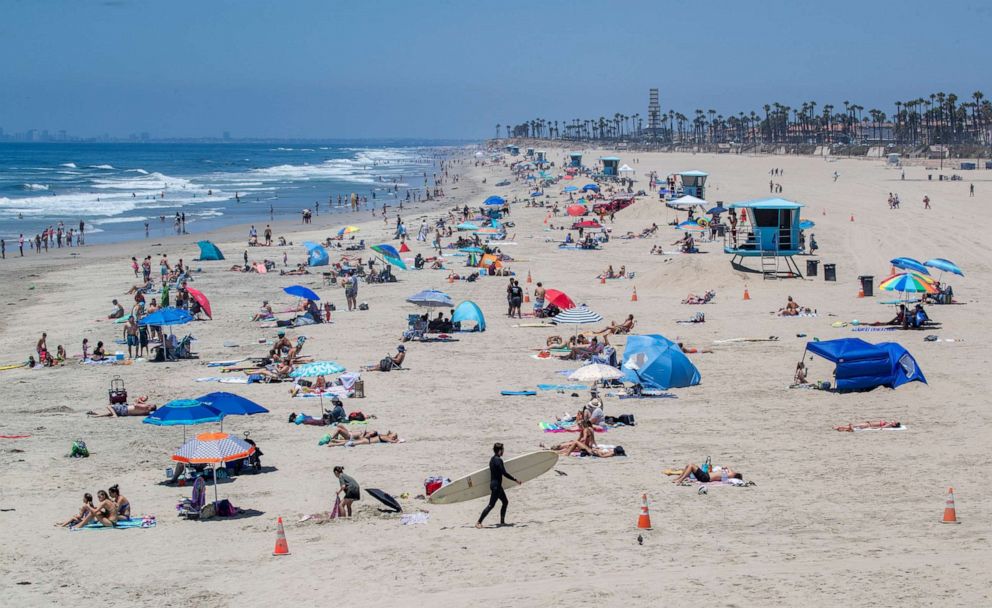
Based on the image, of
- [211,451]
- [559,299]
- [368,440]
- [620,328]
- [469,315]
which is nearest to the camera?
[211,451]

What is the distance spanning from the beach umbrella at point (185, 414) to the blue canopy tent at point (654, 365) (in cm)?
727

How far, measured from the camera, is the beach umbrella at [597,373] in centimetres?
1750

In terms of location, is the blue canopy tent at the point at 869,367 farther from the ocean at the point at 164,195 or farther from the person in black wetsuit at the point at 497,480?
the ocean at the point at 164,195

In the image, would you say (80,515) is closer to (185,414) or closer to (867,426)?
(185,414)

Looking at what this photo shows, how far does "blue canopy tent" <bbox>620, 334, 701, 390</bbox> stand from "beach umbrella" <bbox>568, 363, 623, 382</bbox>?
1.96ft

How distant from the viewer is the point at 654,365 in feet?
60.2

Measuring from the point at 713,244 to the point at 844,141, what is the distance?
119109 millimetres

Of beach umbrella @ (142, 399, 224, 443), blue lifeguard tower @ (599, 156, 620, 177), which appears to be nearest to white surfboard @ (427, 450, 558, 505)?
beach umbrella @ (142, 399, 224, 443)

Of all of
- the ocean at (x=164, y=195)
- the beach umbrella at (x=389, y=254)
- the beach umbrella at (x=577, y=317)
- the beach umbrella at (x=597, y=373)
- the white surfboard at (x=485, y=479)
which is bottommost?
the white surfboard at (x=485, y=479)

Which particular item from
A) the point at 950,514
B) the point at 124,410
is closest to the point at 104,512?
the point at 124,410

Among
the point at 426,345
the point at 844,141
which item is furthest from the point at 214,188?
the point at 844,141

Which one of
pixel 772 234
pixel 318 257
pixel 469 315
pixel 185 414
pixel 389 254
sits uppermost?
pixel 772 234

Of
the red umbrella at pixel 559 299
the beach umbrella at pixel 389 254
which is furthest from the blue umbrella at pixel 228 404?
the beach umbrella at pixel 389 254

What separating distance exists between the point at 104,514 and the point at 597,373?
8339mm
